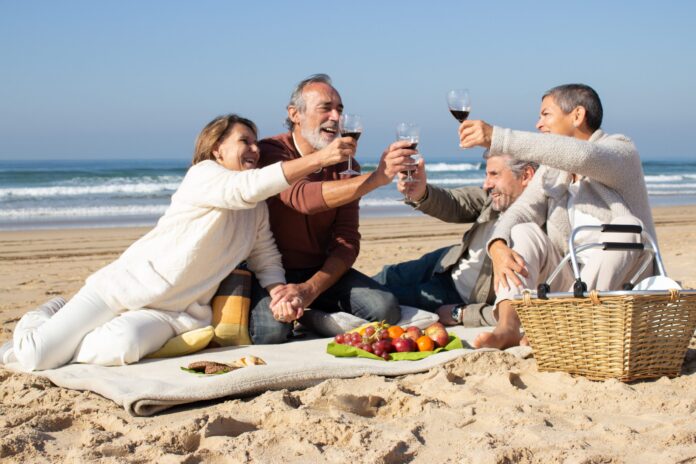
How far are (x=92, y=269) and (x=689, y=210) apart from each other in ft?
46.1

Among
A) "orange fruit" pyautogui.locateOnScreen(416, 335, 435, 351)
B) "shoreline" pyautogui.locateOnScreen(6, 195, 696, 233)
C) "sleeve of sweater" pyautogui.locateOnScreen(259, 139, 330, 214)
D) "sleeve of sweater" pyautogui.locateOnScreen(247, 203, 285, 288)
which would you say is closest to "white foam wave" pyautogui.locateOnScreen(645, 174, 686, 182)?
"shoreline" pyautogui.locateOnScreen(6, 195, 696, 233)

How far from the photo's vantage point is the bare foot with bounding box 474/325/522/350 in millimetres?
4695

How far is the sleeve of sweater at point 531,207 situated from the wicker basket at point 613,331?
0.96 meters

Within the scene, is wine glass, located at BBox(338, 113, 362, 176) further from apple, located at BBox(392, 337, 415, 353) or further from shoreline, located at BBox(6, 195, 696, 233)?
shoreline, located at BBox(6, 195, 696, 233)

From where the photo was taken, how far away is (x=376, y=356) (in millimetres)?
4672

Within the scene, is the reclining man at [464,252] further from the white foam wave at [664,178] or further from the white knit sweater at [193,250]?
the white foam wave at [664,178]

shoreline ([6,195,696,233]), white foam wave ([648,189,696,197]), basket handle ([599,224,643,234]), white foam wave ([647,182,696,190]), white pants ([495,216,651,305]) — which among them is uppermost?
basket handle ([599,224,643,234])

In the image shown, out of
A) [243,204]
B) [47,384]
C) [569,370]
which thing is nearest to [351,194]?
[243,204]

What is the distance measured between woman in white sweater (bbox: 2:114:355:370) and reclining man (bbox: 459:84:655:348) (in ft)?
3.25

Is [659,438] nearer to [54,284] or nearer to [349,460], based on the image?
[349,460]

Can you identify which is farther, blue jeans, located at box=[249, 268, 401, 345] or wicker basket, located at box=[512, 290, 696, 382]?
blue jeans, located at box=[249, 268, 401, 345]

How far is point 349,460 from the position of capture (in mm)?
3170

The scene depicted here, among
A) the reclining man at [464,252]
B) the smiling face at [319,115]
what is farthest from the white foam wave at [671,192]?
the smiling face at [319,115]

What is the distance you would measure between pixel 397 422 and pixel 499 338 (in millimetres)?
1281
